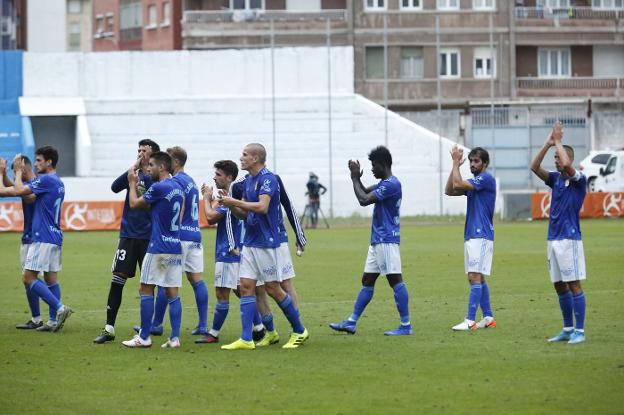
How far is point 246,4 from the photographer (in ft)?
228

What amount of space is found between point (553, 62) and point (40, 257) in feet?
→ 184

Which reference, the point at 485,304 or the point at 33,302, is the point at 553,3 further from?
the point at 33,302

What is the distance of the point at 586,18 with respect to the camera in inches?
2675

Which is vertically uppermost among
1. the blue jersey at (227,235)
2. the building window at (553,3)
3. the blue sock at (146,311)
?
the building window at (553,3)

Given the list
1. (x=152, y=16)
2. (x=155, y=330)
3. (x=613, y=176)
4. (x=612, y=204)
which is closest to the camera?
(x=155, y=330)

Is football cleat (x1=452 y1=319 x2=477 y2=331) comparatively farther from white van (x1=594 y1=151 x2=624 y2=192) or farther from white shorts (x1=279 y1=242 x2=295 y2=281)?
white van (x1=594 y1=151 x2=624 y2=192)

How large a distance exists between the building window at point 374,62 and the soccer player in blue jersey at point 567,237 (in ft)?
174

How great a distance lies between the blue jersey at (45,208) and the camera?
16.2 m

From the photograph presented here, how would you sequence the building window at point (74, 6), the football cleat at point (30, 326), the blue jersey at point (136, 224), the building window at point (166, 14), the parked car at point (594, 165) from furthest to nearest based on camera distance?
the building window at point (74, 6) < the building window at point (166, 14) < the parked car at point (594, 165) < the football cleat at point (30, 326) < the blue jersey at point (136, 224)

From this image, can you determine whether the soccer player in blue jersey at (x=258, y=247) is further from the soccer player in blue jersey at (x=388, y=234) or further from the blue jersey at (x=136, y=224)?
the blue jersey at (x=136, y=224)

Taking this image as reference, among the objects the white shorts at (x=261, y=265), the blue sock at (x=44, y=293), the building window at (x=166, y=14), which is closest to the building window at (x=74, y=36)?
the building window at (x=166, y=14)

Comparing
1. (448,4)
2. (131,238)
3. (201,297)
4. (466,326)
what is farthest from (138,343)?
(448,4)

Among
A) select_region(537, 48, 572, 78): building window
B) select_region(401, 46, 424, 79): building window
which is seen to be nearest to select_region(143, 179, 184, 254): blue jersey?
select_region(401, 46, 424, 79): building window

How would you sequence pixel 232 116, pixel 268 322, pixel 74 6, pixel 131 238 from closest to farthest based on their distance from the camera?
pixel 268 322 → pixel 131 238 → pixel 232 116 → pixel 74 6
